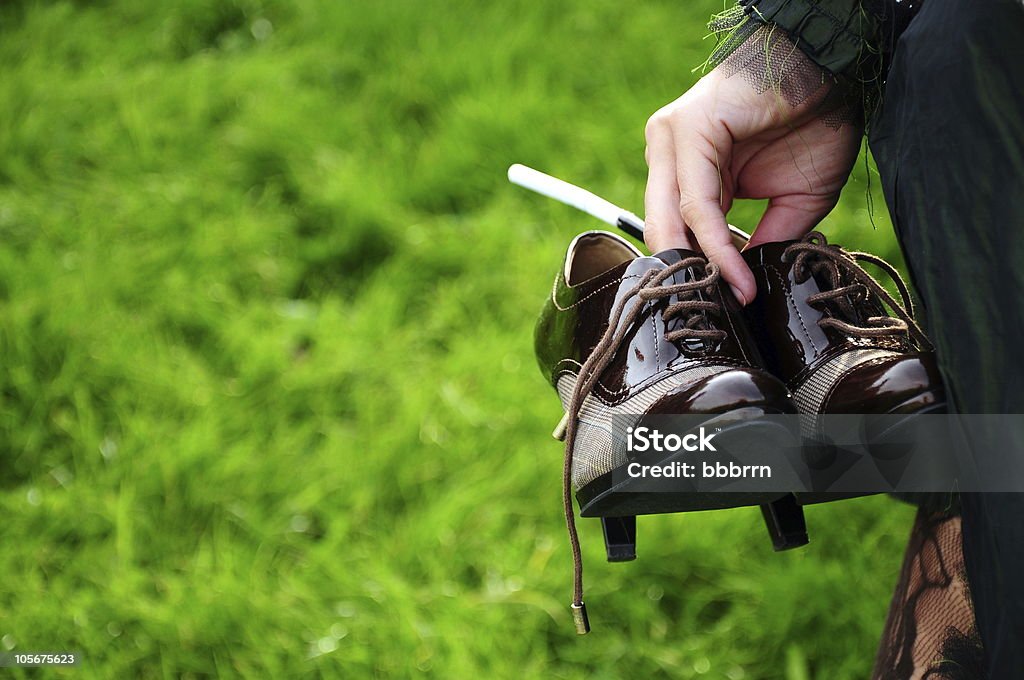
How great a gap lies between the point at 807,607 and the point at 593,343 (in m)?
0.66

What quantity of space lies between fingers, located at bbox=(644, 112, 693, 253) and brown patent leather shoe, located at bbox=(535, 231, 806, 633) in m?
0.03

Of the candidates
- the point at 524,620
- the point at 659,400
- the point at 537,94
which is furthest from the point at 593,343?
the point at 537,94

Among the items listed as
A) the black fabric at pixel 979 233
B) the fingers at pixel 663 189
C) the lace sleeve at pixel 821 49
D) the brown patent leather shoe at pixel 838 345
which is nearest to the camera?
the black fabric at pixel 979 233

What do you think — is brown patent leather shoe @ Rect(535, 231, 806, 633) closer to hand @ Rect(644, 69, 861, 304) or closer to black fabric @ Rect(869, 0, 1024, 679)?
hand @ Rect(644, 69, 861, 304)

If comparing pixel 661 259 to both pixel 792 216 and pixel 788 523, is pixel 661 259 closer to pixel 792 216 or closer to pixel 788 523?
pixel 792 216

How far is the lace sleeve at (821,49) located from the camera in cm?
91

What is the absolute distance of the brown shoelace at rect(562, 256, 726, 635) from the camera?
3.14 feet

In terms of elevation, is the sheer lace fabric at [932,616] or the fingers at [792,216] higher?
the fingers at [792,216]

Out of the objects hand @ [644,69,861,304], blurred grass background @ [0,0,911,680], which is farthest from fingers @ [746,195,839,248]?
blurred grass background @ [0,0,911,680]

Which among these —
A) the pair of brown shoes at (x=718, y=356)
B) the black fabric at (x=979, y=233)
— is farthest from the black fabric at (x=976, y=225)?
the pair of brown shoes at (x=718, y=356)

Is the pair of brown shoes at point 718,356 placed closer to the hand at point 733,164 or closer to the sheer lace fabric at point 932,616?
the hand at point 733,164

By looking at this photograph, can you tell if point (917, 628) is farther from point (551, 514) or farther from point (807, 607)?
point (551, 514)

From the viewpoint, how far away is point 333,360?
6.27 feet

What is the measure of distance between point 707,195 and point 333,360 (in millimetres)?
1103
